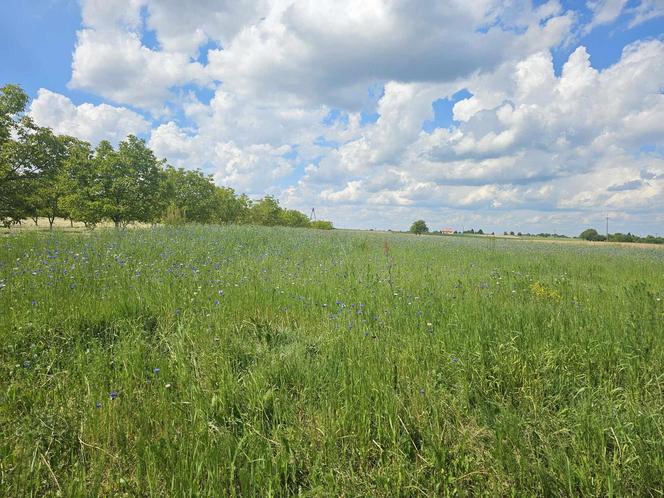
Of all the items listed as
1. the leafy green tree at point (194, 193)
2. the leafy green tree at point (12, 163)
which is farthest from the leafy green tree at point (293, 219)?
the leafy green tree at point (12, 163)

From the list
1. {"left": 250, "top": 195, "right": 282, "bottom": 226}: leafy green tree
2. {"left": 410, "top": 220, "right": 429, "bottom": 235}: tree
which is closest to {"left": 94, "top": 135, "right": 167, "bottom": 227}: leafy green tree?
{"left": 250, "top": 195, "right": 282, "bottom": 226}: leafy green tree

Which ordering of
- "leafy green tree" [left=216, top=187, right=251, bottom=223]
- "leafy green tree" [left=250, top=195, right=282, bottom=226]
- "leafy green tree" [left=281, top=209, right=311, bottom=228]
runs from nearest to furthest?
1. "leafy green tree" [left=216, top=187, right=251, bottom=223]
2. "leafy green tree" [left=250, top=195, right=282, bottom=226]
3. "leafy green tree" [left=281, top=209, right=311, bottom=228]

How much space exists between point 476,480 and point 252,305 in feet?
11.2

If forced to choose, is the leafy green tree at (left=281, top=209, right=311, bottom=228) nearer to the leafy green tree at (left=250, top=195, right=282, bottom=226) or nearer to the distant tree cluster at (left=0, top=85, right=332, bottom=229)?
the leafy green tree at (left=250, top=195, right=282, bottom=226)

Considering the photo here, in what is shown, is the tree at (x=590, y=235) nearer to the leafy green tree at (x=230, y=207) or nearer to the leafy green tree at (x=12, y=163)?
the leafy green tree at (x=230, y=207)

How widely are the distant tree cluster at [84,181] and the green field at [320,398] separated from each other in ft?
48.6

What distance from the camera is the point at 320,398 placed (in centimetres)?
234

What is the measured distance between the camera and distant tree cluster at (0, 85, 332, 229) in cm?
1692

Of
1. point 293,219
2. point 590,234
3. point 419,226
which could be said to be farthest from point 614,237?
point 293,219

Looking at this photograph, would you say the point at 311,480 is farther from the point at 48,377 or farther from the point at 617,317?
the point at 617,317

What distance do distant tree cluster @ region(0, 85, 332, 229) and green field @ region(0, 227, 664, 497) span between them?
14803 mm

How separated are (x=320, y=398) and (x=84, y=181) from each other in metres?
31.4

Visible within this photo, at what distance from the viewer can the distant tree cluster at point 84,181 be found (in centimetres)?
1692

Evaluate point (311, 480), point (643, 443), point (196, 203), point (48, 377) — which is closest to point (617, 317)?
point (643, 443)
